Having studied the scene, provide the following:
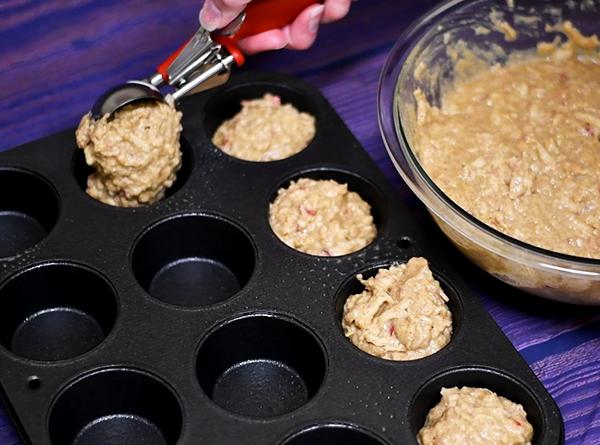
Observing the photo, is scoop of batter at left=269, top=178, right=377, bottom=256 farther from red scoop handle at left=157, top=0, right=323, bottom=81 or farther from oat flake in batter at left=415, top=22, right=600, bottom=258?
red scoop handle at left=157, top=0, right=323, bottom=81

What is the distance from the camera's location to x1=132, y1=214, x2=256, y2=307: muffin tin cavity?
2541 mm

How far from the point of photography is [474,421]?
6.95ft

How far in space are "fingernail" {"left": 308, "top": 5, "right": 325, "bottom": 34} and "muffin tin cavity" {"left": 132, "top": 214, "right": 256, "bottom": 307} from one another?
64 cm

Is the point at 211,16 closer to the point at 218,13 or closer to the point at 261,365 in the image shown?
the point at 218,13

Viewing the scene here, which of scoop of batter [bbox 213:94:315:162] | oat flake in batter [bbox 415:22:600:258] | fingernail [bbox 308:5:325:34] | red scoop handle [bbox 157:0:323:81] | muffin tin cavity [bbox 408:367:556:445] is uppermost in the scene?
red scoop handle [bbox 157:0:323:81]

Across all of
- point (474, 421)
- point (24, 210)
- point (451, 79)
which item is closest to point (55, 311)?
point (24, 210)

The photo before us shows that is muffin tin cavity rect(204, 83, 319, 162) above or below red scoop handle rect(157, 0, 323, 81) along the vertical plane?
below

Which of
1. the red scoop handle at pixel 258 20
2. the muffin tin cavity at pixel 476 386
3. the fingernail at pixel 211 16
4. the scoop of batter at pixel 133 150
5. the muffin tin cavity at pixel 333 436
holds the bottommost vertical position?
the muffin tin cavity at pixel 476 386

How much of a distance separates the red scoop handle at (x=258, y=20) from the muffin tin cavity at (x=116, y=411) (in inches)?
34.2

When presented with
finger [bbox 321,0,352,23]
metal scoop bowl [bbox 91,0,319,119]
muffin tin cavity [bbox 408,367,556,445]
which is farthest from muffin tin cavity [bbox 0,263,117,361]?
finger [bbox 321,0,352,23]

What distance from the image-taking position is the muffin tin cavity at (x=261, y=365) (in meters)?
2.30

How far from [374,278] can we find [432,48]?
2.65 feet

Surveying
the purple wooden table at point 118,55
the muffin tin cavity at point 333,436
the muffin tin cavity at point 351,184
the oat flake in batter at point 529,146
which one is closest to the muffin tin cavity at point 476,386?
the muffin tin cavity at point 333,436

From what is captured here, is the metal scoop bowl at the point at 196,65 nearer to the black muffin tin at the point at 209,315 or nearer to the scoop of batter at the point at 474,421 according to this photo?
the black muffin tin at the point at 209,315
